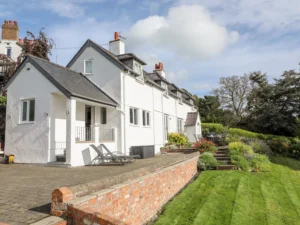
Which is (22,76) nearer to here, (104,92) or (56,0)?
(104,92)

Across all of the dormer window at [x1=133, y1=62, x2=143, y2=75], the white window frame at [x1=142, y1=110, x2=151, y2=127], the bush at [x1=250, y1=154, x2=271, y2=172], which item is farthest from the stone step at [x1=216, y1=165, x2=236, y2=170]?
the dormer window at [x1=133, y1=62, x2=143, y2=75]

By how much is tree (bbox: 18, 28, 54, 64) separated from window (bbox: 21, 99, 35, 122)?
13.0m

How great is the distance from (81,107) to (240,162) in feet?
34.8

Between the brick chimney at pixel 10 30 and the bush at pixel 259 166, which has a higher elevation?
the brick chimney at pixel 10 30

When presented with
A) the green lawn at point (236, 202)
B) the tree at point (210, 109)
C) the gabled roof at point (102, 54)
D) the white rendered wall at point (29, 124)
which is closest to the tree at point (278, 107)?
the tree at point (210, 109)

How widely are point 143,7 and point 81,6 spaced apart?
2872mm

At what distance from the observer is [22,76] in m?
13.9

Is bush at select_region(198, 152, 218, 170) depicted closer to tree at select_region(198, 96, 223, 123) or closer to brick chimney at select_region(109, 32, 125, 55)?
brick chimney at select_region(109, 32, 125, 55)

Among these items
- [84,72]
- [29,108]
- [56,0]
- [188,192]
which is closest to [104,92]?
[84,72]

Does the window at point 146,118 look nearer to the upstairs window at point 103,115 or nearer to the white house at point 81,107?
the white house at point 81,107

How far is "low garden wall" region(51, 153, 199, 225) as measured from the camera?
413 centimetres

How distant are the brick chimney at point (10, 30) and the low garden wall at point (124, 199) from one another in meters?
33.6

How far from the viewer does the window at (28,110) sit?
13320 mm

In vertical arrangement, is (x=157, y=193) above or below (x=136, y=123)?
below
